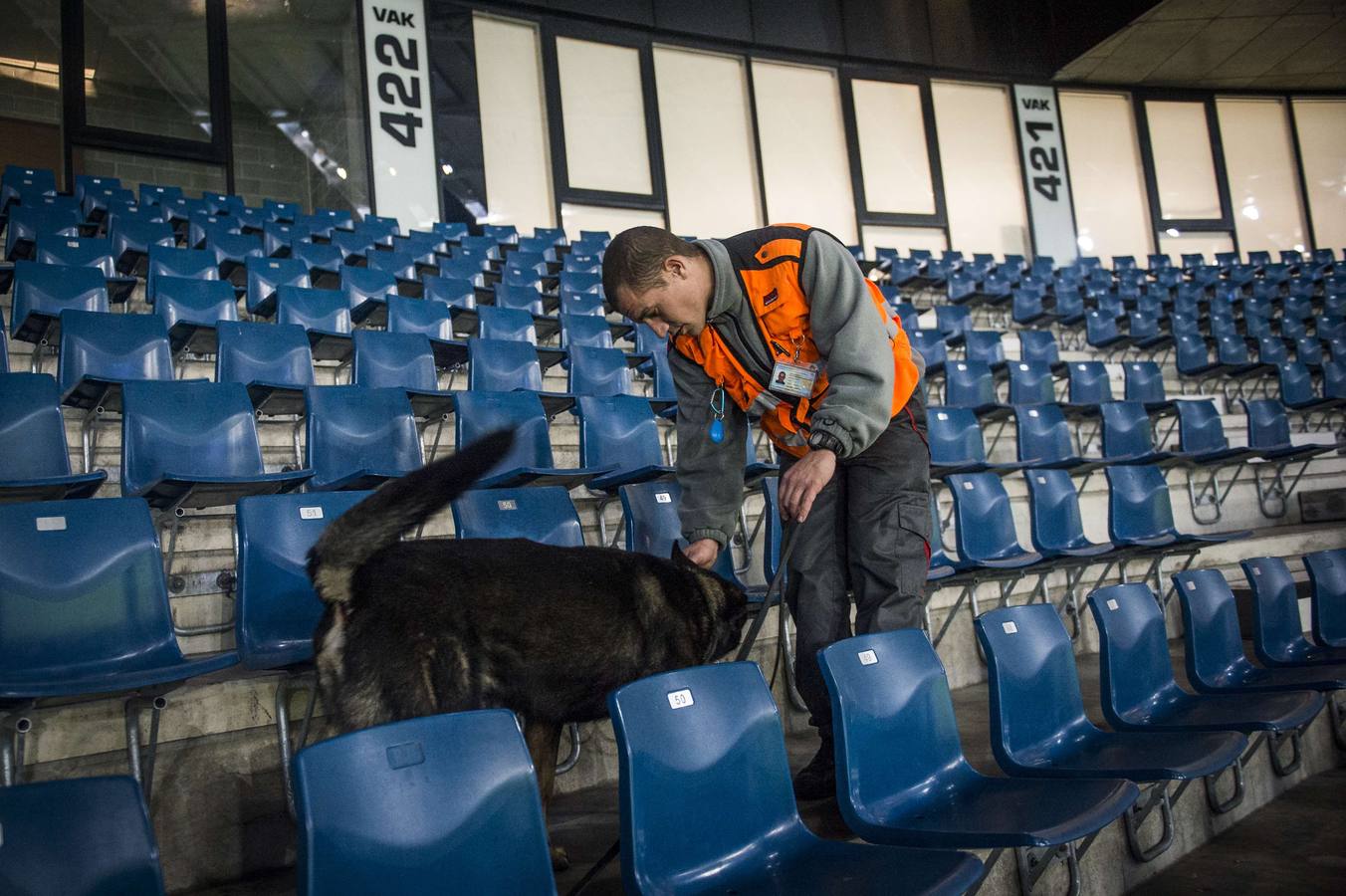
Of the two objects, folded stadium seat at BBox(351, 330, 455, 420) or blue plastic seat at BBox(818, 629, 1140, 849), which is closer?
blue plastic seat at BBox(818, 629, 1140, 849)

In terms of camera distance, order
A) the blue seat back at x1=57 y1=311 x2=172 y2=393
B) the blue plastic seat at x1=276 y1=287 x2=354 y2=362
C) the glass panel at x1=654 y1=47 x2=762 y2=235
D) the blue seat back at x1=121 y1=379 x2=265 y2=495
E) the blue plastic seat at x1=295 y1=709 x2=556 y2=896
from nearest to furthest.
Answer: the blue plastic seat at x1=295 y1=709 x2=556 y2=896 → the blue seat back at x1=121 y1=379 x2=265 y2=495 → the blue seat back at x1=57 y1=311 x2=172 y2=393 → the blue plastic seat at x1=276 y1=287 x2=354 y2=362 → the glass panel at x1=654 y1=47 x2=762 y2=235

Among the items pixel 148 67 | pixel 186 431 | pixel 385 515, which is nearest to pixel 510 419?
pixel 186 431

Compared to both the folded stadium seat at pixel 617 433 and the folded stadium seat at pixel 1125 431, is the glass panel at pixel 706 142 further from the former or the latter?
the folded stadium seat at pixel 617 433

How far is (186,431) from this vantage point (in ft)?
11.2

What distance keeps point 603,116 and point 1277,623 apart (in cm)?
1016

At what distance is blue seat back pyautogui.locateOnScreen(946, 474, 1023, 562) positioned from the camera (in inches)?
162

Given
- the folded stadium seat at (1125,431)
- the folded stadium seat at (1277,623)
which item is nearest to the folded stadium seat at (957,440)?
the folded stadium seat at (1125,431)

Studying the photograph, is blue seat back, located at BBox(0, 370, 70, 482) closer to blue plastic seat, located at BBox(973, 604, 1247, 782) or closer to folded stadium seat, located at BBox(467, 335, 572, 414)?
folded stadium seat, located at BBox(467, 335, 572, 414)

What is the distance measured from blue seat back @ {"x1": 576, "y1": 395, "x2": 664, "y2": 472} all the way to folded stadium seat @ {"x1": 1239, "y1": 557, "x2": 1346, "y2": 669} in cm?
245

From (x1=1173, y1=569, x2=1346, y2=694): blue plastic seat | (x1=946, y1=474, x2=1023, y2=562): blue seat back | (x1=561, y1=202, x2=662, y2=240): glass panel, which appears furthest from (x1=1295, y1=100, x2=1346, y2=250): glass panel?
(x1=1173, y1=569, x2=1346, y2=694): blue plastic seat

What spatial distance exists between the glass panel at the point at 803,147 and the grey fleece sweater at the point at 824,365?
A: 10.6 meters

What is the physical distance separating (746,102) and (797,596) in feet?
38.0

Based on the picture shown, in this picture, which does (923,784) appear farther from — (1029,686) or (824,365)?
(824,365)

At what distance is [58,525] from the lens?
2352 mm
